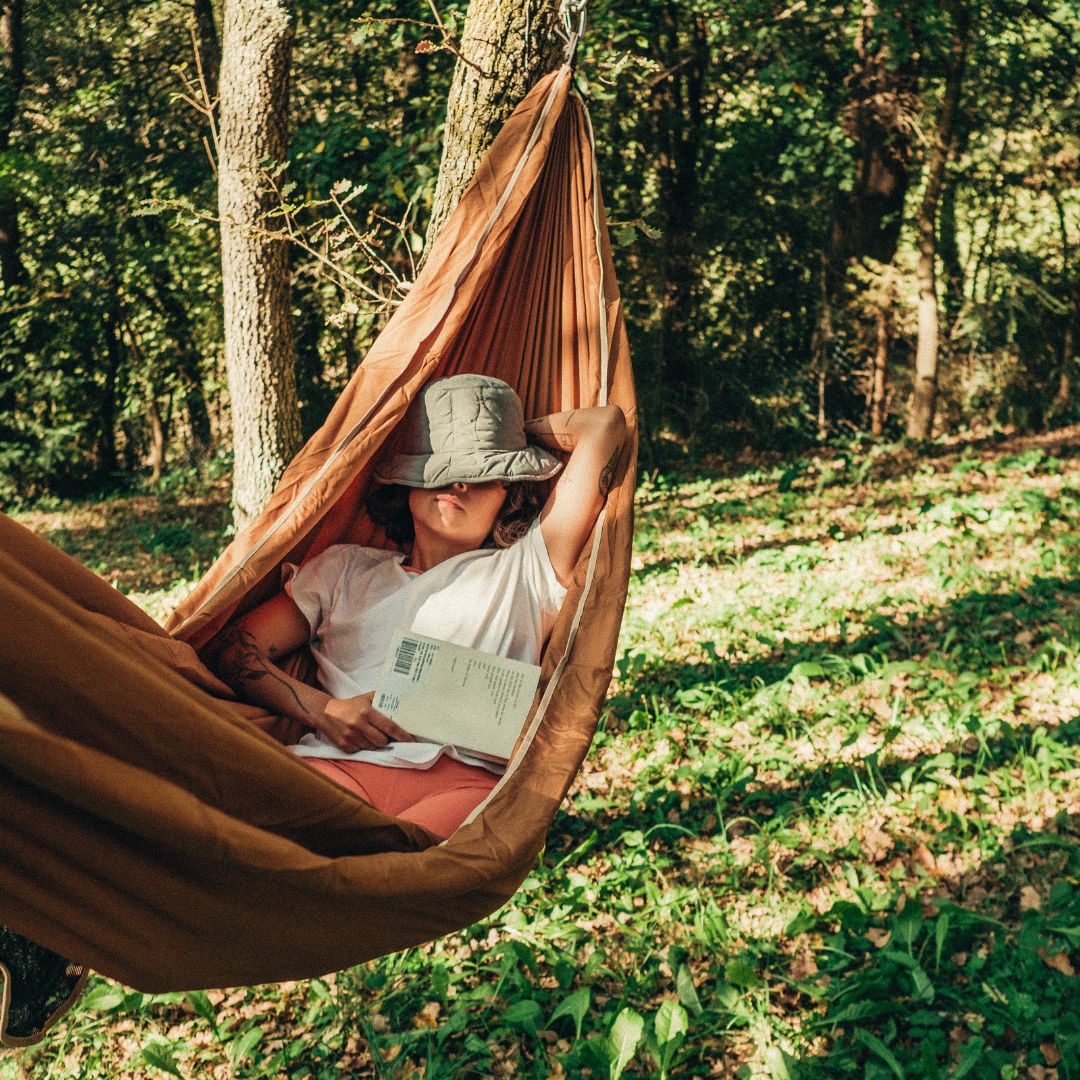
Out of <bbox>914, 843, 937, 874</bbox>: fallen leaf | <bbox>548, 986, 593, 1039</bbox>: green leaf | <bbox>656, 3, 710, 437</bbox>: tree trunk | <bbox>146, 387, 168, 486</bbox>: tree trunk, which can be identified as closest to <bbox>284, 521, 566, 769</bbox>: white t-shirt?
<bbox>548, 986, 593, 1039</bbox>: green leaf

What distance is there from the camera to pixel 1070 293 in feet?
24.5

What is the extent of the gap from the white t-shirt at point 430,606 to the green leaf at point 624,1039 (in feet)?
2.32

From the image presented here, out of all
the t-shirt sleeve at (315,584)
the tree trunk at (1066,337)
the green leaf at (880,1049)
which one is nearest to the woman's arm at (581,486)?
the t-shirt sleeve at (315,584)

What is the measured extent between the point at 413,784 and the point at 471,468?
67 centimetres

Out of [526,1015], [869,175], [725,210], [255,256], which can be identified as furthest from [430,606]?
[725,210]

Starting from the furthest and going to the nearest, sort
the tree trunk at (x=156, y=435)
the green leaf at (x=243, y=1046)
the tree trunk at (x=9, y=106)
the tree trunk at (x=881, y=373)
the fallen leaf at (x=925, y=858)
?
the tree trunk at (x=156, y=435) < the tree trunk at (x=881, y=373) < the tree trunk at (x=9, y=106) < the fallen leaf at (x=925, y=858) < the green leaf at (x=243, y=1046)

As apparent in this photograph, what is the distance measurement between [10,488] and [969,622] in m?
7.46

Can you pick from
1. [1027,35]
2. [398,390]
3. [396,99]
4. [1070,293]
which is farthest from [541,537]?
[1027,35]

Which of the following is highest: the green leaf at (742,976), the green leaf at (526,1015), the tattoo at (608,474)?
the tattoo at (608,474)

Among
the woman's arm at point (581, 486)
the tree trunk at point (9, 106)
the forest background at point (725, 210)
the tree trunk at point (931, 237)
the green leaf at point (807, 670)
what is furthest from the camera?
the tree trunk at point (9, 106)

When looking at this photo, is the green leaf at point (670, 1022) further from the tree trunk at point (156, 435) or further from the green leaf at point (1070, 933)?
the tree trunk at point (156, 435)

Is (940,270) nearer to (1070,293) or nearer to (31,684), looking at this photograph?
(1070,293)

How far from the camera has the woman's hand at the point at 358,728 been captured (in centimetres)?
195

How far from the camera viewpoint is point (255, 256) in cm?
376
